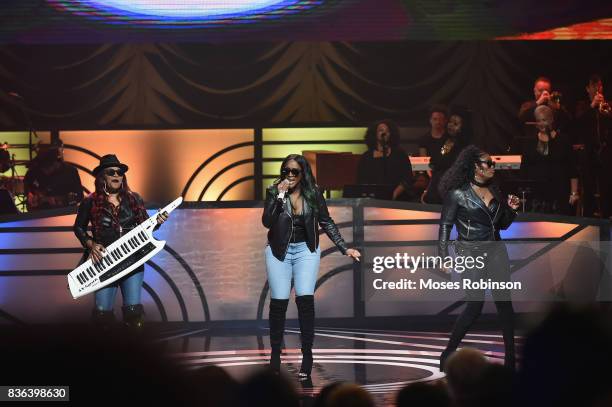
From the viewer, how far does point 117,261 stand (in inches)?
333

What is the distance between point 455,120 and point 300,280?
4.48 meters

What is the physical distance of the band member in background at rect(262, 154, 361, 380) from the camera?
8.23 m

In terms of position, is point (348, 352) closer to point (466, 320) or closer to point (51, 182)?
point (466, 320)

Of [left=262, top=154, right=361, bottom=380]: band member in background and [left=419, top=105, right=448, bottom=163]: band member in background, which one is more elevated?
[left=419, top=105, right=448, bottom=163]: band member in background

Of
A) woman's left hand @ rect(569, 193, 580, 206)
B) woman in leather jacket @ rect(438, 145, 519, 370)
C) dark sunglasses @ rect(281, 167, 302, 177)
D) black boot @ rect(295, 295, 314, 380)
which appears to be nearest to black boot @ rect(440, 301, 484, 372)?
woman in leather jacket @ rect(438, 145, 519, 370)

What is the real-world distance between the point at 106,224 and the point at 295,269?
1631mm

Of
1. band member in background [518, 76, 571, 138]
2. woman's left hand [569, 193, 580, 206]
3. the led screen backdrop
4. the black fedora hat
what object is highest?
the led screen backdrop

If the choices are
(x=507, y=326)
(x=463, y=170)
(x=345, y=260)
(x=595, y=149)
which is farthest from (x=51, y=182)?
(x=595, y=149)

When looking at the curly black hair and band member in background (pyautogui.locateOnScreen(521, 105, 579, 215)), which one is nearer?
band member in background (pyautogui.locateOnScreen(521, 105, 579, 215))

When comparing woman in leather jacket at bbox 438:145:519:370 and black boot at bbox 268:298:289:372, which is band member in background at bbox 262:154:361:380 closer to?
black boot at bbox 268:298:289:372

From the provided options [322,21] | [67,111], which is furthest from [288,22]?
[67,111]

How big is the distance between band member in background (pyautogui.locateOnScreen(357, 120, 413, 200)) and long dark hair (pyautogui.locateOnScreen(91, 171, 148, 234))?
409cm

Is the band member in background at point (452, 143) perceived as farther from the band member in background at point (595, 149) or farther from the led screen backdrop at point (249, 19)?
the led screen backdrop at point (249, 19)

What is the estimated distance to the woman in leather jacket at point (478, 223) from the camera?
855 cm
